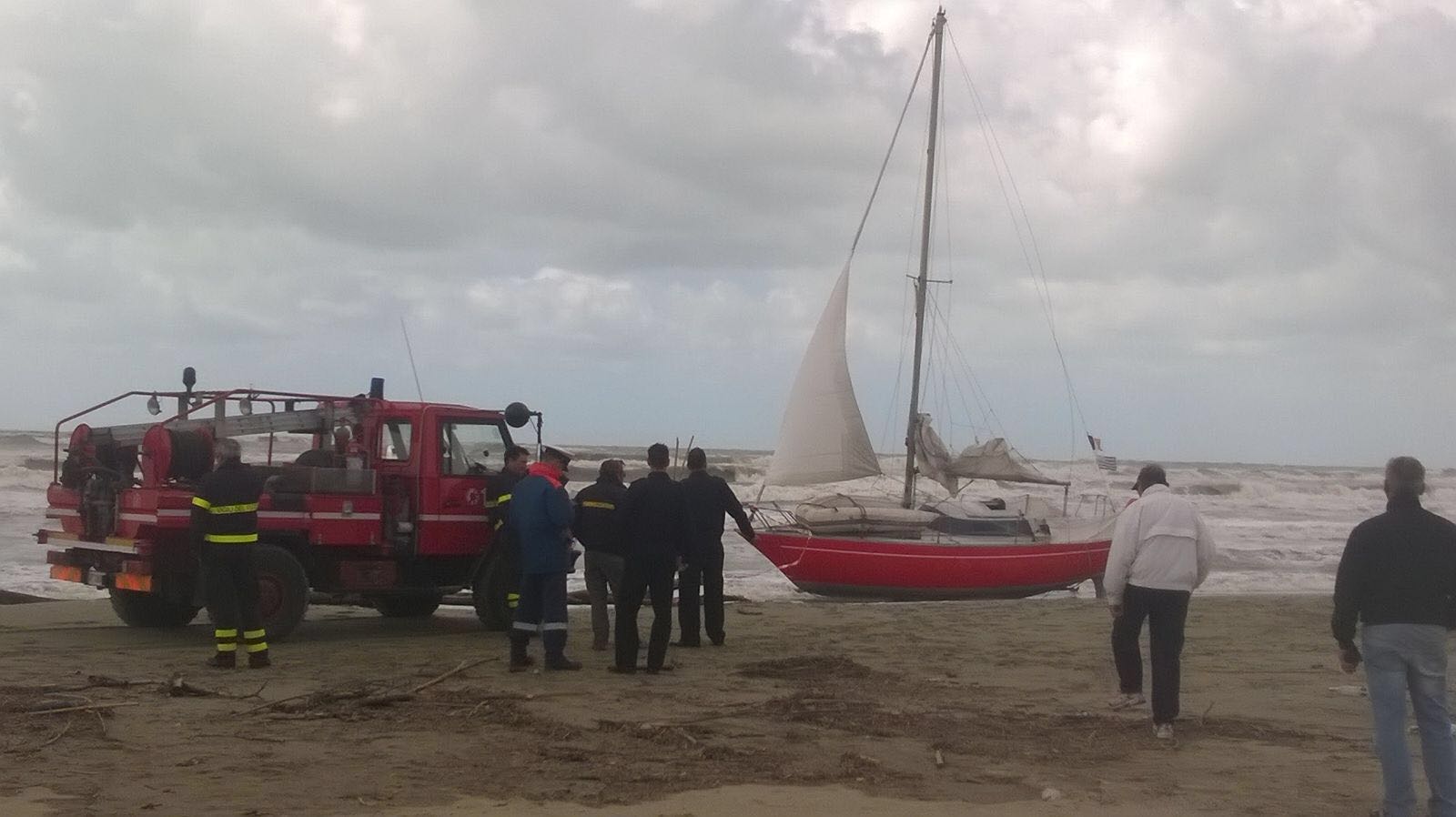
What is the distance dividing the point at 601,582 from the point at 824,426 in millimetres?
13150

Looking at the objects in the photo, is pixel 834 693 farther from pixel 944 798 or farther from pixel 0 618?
pixel 0 618

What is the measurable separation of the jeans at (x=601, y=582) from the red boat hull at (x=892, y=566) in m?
8.65

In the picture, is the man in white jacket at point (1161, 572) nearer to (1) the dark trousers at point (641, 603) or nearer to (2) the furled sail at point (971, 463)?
(1) the dark trousers at point (641, 603)

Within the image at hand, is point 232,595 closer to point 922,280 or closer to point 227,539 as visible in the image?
point 227,539

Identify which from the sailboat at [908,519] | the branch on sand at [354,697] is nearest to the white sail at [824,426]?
the sailboat at [908,519]

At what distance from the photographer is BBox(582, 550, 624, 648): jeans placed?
10.9 metres

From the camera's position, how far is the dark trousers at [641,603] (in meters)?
10.2

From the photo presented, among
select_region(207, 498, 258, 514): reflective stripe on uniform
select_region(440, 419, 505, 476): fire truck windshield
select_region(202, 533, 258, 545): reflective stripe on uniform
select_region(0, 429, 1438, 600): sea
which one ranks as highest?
select_region(440, 419, 505, 476): fire truck windshield

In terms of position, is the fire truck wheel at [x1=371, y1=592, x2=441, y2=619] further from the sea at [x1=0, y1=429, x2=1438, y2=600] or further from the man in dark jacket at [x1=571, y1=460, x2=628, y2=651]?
the man in dark jacket at [x1=571, y1=460, x2=628, y2=651]

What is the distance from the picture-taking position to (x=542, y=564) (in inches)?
398

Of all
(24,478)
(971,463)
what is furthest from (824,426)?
(24,478)

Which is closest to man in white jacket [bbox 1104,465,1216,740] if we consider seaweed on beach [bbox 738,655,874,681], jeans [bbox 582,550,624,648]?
seaweed on beach [bbox 738,655,874,681]

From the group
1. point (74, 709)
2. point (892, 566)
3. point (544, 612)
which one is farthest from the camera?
point (892, 566)

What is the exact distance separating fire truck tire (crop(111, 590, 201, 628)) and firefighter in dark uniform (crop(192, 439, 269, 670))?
260cm
